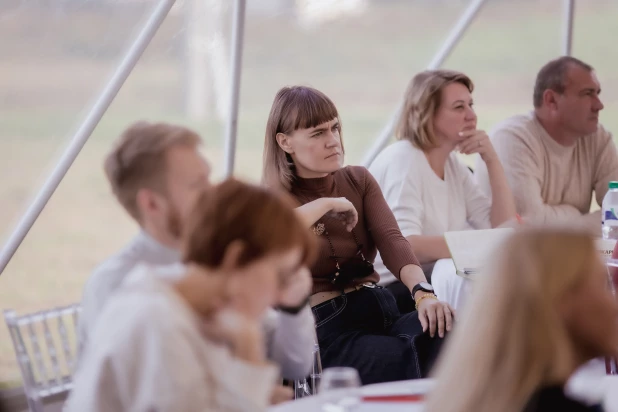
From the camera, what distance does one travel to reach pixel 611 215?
4.44 meters

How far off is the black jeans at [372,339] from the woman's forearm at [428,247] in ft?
2.08

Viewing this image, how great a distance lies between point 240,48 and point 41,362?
268cm

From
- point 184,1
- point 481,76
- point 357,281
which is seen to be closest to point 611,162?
point 357,281

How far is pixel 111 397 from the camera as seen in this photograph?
1.89 meters

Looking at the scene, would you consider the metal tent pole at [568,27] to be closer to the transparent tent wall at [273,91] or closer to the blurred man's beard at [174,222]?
the transparent tent wall at [273,91]

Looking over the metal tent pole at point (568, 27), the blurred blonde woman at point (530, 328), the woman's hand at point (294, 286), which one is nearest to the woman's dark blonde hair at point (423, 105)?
the metal tent pole at point (568, 27)

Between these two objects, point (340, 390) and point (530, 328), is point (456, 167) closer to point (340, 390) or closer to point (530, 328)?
point (340, 390)

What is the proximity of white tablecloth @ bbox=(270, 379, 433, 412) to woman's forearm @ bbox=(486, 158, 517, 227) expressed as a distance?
268 cm

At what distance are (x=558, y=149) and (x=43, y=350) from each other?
3.87 meters

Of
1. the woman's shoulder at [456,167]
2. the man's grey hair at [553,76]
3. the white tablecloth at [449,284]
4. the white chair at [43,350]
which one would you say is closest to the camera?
the white chair at [43,350]

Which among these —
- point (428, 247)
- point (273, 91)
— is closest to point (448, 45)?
point (428, 247)

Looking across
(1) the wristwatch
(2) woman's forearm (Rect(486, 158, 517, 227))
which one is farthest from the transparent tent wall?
(1) the wristwatch

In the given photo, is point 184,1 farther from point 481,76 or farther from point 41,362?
point 481,76

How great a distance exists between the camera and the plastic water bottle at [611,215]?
173 inches
